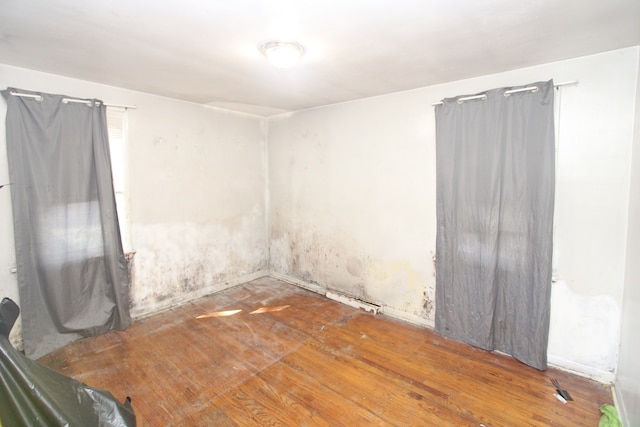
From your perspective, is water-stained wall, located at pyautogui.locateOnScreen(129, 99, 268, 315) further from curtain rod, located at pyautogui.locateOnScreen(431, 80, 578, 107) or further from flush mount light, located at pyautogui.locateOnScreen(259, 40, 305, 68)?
curtain rod, located at pyautogui.locateOnScreen(431, 80, 578, 107)

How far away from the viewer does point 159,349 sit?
114 inches

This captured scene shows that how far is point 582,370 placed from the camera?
2.50 meters

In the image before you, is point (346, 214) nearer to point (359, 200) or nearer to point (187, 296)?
point (359, 200)

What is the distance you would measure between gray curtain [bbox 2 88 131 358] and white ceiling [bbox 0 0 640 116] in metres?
0.42

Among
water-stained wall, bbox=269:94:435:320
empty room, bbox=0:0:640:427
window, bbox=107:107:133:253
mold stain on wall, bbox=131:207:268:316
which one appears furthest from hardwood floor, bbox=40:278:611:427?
window, bbox=107:107:133:253

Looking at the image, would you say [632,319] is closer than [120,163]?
Yes

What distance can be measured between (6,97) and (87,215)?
1.13 m

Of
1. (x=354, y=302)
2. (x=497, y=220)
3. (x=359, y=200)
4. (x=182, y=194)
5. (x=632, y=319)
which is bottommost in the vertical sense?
(x=354, y=302)

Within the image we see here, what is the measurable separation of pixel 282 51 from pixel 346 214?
223 centimetres

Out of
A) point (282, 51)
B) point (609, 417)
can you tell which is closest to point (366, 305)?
point (609, 417)

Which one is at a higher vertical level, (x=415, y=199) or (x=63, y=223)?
(x=415, y=199)

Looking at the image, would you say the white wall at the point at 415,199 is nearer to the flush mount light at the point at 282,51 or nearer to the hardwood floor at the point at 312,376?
the hardwood floor at the point at 312,376

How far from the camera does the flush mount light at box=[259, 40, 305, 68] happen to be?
2047mm

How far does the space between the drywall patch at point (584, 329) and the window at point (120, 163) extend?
4.13m
